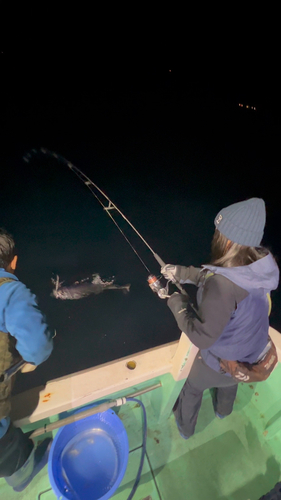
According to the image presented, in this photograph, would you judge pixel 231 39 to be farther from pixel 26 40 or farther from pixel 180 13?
pixel 26 40

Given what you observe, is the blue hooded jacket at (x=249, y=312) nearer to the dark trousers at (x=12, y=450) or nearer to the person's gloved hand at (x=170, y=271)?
the person's gloved hand at (x=170, y=271)

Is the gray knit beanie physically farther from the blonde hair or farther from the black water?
the black water

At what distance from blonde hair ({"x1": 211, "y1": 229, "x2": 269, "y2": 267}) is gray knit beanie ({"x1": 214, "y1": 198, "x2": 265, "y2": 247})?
0.11 ft

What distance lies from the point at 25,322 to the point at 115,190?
6137 millimetres

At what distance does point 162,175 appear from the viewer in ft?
26.8

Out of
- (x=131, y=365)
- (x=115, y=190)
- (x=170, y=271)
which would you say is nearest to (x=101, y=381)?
(x=131, y=365)

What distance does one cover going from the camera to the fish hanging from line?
12.8 feet

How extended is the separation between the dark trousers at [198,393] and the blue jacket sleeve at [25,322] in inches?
43.2

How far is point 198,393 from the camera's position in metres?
1.87

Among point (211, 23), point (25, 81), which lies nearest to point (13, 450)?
point (25, 81)

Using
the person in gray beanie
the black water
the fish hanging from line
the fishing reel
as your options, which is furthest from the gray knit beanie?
the fish hanging from line

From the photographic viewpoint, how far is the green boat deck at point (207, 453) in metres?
1.83

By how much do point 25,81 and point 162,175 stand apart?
33.3 feet

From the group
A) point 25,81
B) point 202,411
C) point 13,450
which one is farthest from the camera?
point 25,81
